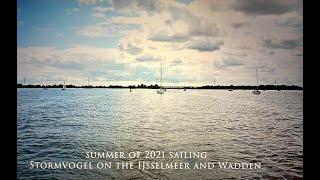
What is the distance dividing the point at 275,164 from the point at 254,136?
4.78 m

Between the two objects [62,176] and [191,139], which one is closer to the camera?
[62,176]

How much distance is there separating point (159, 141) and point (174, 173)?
11.8 feet

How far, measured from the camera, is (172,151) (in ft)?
26.6

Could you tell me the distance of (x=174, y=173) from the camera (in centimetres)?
586

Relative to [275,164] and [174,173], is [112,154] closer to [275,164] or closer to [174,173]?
[174,173]

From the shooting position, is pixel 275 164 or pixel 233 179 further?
pixel 275 164

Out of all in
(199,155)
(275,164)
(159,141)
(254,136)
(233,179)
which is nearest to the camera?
(233,179)
